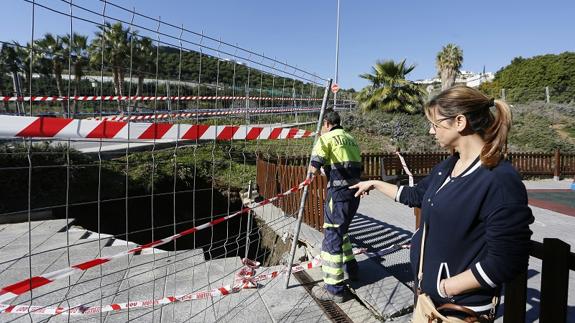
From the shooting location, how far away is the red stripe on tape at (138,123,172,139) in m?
2.70

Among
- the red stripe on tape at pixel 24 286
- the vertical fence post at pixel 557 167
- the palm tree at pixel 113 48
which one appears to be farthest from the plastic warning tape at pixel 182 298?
the vertical fence post at pixel 557 167

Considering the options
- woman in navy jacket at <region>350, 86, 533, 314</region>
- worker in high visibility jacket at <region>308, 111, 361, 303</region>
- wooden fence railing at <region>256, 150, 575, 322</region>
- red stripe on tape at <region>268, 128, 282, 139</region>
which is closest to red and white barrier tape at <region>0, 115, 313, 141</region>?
red stripe on tape at <region>268, 128, 282, 139</region>

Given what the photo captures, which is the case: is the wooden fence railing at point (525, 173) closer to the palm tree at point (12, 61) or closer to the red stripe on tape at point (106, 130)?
the red stripe on tape at point (106, 130)

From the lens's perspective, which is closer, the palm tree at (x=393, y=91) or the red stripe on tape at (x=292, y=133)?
the red stripe on tape at (x=292, y=133)

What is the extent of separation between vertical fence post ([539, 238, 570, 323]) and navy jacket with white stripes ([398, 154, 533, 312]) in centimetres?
53

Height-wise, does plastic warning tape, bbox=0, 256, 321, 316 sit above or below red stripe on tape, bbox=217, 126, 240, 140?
below

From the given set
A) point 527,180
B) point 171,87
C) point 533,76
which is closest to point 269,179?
point 171,87

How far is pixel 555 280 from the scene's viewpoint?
1.87 metres

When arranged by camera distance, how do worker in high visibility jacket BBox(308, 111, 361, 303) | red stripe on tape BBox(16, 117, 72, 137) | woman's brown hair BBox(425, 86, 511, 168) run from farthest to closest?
worker in high visibility jacket BBox(308, 111, 361, 303) < red stripe on tape BBox(16, 117, 72, 137) < woman's brown hair BBox(425, 86, 511, 168)

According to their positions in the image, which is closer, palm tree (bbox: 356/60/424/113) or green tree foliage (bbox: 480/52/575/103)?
palm tree (bbox: 356/60/424/113)

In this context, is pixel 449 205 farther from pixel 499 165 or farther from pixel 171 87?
pixel 171 87

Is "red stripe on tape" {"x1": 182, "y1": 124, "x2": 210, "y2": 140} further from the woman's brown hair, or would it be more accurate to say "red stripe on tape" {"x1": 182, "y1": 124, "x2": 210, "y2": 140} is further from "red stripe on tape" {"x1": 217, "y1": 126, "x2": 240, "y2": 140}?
the woman's brown hair

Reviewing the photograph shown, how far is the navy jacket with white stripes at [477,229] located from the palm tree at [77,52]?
220cm

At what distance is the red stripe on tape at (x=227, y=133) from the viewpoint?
346cm
